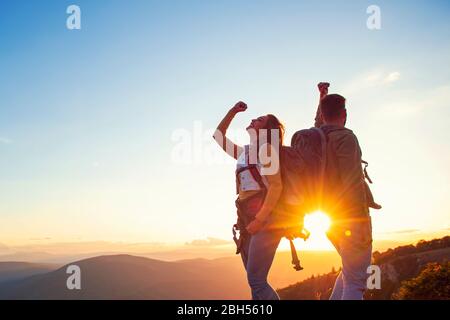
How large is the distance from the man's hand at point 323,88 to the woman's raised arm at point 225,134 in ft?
3.78

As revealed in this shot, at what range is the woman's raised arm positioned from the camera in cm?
640

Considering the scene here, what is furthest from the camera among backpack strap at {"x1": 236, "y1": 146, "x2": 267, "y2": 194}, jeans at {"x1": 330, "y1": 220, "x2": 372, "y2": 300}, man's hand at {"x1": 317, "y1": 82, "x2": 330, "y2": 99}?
man's hand at {"x1": 317, "y1": 82, "x2": 330, "y2": 99}

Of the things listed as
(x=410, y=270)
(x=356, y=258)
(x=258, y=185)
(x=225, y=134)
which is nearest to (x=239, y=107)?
(x=225, y=134)

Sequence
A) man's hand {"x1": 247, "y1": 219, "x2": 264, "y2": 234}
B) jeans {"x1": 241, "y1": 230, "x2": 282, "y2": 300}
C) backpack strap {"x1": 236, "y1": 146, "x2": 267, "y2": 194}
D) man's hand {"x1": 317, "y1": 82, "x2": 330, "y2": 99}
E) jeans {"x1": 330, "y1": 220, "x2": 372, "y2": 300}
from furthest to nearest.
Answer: man's hand {"x1": 317, "y1": 82, "x2": 330, "y2": 99}
backpack strap {"x1": 236, "y1": 146, "x2": 267, "y2": 194}
man's hand {"x1": 247, "y1": 219, "x2": 264, "y2": 234}
jeans {"x1": 241, "y1": 230, "x2": 282, "y2": 300}
jeans {"x1": 330, "y1": 220, "x2": 372, "y2": 300}

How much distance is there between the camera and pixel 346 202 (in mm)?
5051

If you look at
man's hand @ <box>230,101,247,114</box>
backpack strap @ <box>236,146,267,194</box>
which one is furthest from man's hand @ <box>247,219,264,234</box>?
man's hand @ <box>230,101,247,114</box>

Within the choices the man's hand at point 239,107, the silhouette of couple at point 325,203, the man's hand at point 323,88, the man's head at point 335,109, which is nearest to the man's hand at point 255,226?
the silhouette of couple at point 325,203

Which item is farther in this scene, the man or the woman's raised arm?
the woman's raised arm

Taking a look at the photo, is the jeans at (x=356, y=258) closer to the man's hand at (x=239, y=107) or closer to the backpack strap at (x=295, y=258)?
the backpack strap at (x=295, y=258)

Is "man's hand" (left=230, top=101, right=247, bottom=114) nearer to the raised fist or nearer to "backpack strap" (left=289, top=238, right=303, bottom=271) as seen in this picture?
the raised fist

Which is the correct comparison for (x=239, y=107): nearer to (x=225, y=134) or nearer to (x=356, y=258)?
(x=225, y=134)

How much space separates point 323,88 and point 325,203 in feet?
6.57
